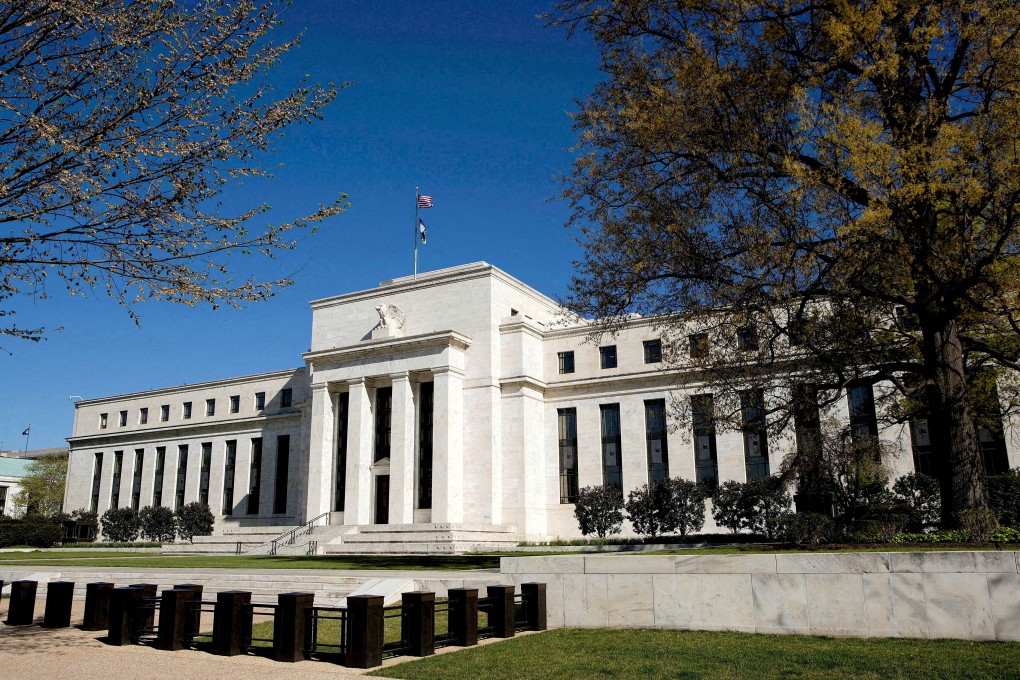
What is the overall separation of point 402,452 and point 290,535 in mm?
7411

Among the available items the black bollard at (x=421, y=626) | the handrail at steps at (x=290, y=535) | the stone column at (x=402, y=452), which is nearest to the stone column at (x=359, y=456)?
the handrail at steps at (x=290, y=535)

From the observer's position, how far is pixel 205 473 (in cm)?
5659

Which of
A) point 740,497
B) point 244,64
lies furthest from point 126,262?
point 740,497

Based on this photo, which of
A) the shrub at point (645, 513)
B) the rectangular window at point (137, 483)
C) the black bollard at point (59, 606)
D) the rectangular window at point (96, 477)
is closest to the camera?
the black bollard at point (59, 606)

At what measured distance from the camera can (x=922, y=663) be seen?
9.71m

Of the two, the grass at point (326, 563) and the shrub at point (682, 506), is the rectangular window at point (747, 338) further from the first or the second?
the shrub at point (682, 506)

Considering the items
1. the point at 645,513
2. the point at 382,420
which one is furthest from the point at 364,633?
the point at 382,420

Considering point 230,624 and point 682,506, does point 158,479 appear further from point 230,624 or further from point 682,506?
point 230,624

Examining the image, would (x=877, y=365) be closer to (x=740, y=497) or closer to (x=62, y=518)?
(x=740, y=497)

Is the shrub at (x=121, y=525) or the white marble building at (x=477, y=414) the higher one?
the white marble building at (x=477, y=414)

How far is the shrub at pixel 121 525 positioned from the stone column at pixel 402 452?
76.0ft

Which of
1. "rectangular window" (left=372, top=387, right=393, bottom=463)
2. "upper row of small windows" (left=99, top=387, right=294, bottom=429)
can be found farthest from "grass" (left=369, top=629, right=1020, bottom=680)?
"upper row of small windows" (left=99, top=387, right=294, bottom=429)

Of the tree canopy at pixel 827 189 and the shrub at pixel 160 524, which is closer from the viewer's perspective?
the tree canopy at pixel 827 189

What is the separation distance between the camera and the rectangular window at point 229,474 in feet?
179
